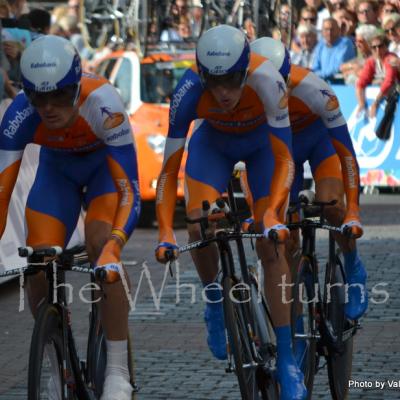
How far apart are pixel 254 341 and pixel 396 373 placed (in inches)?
58.9

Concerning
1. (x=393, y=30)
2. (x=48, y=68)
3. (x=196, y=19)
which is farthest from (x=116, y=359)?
(x=196, y=19)

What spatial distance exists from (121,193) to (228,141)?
42.3 inches

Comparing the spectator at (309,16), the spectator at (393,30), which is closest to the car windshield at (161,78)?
the spectator at (393,30)

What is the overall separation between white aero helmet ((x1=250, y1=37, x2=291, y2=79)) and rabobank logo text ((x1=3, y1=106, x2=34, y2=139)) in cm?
166

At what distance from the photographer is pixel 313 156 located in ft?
27.1

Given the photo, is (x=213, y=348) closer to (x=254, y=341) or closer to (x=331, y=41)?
(x=254, y=341)

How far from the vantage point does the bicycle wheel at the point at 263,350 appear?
22.0ft

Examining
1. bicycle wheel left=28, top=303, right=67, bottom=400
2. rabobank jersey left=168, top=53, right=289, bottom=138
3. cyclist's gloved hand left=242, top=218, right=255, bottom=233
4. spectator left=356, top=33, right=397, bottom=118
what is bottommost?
spectator left=356, top=33, right=397, bottom=118

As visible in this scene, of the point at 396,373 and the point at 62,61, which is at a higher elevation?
the point at 62,61

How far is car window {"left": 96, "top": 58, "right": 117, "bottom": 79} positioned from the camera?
54.7 ft

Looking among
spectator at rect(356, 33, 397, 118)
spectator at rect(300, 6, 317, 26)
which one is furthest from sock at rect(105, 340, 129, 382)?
spectator at rect(300, 6, 317, 26)

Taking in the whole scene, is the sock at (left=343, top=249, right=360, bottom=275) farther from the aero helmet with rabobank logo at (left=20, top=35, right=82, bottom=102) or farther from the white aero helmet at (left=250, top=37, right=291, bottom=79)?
the aero helmet with rabobank logo at (left=20, top=35, right=82, bottom=102)

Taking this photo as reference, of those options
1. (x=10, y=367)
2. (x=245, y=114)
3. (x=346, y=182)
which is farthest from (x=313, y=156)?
(x=10, y=367)

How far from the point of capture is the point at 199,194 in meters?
7.20
